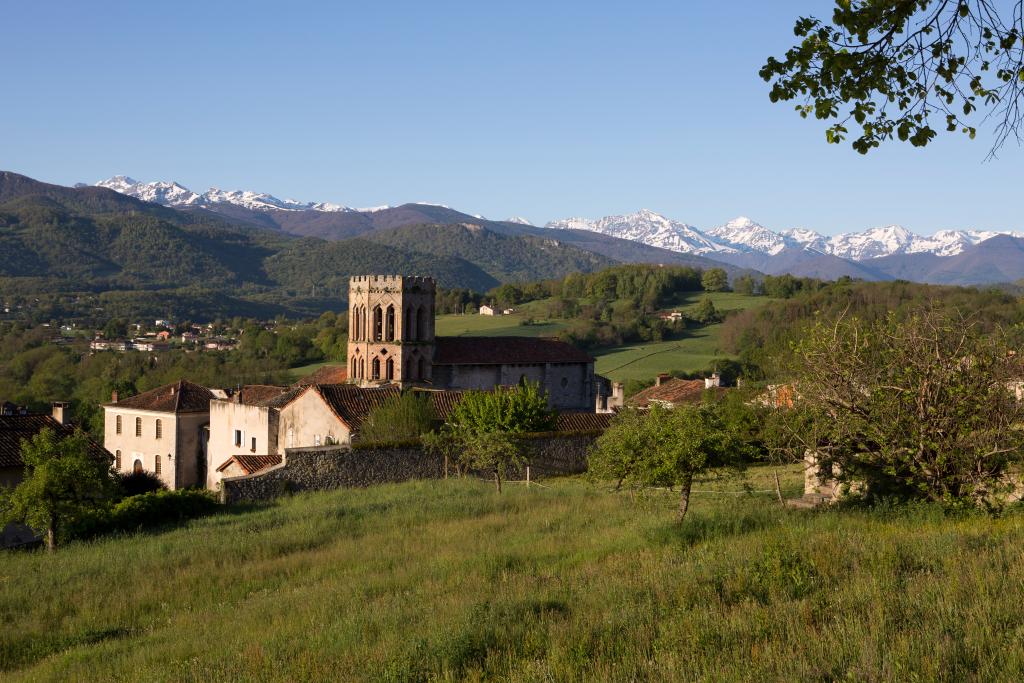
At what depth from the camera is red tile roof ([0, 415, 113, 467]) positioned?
101 feet

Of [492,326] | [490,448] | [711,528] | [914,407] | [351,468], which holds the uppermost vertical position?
[492,326]

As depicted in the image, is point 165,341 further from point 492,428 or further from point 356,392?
point 492,428

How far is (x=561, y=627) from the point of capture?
789cm

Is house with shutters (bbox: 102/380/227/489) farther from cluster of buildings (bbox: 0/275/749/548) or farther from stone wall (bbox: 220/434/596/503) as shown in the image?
stone wall (bbox: 220/434/596/503)

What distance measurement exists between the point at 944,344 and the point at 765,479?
13970 millimetres

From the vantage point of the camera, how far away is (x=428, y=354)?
51.6m

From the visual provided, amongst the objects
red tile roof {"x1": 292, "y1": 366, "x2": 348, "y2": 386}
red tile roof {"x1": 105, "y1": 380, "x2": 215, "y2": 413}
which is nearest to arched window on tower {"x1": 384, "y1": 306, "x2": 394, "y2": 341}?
red tile roof {"x1": 292, "y1": 366, "x2": 348, "y2": 386}

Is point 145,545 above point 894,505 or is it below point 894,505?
below

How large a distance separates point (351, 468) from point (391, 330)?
79.7 ft

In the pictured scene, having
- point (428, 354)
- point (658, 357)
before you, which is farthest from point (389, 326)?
point (658, 357)

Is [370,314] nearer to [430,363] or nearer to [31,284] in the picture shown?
[430,363]

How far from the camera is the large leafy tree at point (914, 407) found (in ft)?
41.1

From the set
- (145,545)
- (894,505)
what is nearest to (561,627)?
(894,505)

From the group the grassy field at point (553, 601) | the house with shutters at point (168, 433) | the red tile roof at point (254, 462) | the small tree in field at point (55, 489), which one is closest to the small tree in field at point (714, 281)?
the house with shutters at point (168, 433)
